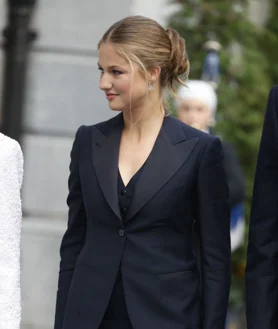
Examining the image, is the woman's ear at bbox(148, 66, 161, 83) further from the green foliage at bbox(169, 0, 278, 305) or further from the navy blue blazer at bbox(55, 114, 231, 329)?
the green foliage at bbox(169, 0, 278, 305)

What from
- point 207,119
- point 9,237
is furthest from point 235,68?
point 9,237

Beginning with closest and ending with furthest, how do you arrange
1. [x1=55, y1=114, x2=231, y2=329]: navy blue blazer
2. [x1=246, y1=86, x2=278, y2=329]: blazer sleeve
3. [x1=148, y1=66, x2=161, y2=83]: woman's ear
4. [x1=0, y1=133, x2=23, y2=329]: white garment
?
[x1=0, y1=133, x2=23, y2=329]: white garment, [x1=246, y1=86, x2=278, y2=329]: blazer sleeve, [x1=55, y1=114, x2=231, y2=329]: navy blue blazer, [x1=148, y1=66, x2=161, y2=83]: woman's ear

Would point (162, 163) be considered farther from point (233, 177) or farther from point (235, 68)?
point (235, 68)

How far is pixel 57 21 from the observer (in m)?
7.54

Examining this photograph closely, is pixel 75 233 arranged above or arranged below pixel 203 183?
below

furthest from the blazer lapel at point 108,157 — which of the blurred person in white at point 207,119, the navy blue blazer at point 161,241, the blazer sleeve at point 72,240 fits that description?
the blurred person in white at point 207,119

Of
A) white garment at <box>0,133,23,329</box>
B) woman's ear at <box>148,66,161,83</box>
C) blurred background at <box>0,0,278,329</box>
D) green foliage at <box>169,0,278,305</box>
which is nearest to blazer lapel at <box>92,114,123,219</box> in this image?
woman's ear at <box>148,66,161,83</box>

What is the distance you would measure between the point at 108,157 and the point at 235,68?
19.9 feet

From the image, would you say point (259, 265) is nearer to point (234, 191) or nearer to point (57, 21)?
point (234, 191)

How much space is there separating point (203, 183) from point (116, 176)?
33cm

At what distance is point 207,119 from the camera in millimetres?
6645

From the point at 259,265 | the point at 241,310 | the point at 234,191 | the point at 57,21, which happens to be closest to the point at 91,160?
the point at 259,265

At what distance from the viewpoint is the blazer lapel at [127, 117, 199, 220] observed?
4562 millimetres

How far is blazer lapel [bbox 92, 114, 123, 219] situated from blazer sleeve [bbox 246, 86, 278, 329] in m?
0.53
